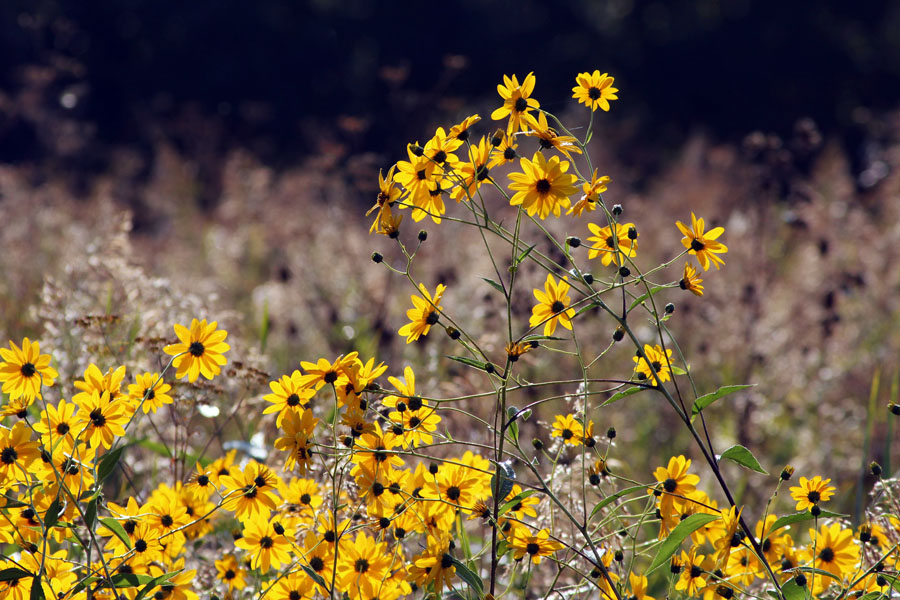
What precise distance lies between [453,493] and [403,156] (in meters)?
5.82

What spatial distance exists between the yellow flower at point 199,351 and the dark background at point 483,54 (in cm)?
1151

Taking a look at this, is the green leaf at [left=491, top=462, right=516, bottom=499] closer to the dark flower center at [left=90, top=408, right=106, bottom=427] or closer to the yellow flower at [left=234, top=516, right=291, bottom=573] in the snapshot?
the yellow flower at [left=234, top=516, right=291, bottom=573]

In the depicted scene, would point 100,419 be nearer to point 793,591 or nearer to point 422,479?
point 422,479

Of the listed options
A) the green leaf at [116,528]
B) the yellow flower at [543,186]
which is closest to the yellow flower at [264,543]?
the green leaf at [116,528]

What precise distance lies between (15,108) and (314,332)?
730 cm

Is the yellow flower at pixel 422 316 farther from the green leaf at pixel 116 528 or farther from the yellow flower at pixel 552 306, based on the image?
the green leaf at pixel 116 528

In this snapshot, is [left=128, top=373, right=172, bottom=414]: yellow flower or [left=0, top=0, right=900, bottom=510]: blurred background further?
[left=0, top=0, right=900, bottom=510]: blurred background

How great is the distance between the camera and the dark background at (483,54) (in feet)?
44.0

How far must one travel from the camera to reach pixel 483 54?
15.1 meters

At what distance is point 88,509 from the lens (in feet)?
4.24

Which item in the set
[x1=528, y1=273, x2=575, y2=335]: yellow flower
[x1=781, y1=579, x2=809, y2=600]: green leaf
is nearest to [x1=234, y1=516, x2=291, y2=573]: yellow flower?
[x1=528, y1=273, x2=575, y2=335]: yellow flower

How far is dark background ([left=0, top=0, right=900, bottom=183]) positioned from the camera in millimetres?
13414

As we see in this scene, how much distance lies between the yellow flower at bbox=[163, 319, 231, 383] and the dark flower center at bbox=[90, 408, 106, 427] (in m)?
0.13

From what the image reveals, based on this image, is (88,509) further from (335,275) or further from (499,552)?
(335,275)
